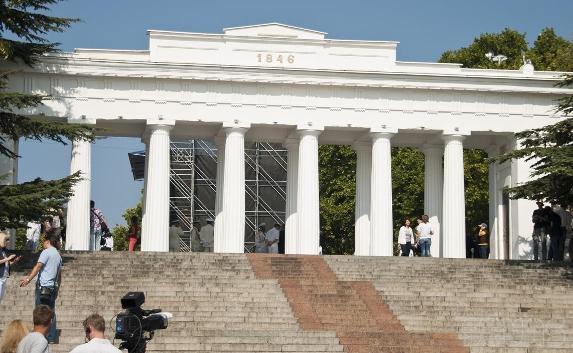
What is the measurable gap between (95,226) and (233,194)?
5.69 m

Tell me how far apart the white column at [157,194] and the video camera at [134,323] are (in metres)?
30.0

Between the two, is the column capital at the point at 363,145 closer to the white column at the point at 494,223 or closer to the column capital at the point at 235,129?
the white column at the point at 494,223

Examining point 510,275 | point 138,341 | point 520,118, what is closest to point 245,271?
point 510,275

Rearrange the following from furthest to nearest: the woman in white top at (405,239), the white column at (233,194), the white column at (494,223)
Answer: the white column at (494,223), the white column at (233,194), the woman in white top at (405,239)

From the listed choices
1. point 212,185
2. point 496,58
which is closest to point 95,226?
point 212,185

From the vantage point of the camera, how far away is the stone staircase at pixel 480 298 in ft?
94.8

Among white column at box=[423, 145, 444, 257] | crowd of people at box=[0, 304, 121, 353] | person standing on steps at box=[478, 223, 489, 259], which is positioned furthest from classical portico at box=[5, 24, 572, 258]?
crowd of people at box=[0, 304, 121, 353]

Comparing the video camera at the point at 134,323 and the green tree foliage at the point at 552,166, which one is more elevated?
the green tree foliage at the point at 552,166

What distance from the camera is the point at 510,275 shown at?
37.1 meters

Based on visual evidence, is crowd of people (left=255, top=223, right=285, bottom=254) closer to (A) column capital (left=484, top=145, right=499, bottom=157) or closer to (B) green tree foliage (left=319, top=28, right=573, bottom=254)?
(A) column capital (left=484, top=145, right=499, bottom=157)

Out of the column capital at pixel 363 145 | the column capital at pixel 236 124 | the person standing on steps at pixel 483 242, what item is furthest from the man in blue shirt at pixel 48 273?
the column capital at pixel 363 145

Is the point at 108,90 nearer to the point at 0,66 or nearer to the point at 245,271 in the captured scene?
the point at 0,66

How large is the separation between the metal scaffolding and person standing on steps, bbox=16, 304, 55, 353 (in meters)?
58.8

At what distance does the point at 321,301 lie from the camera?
32156 mm
